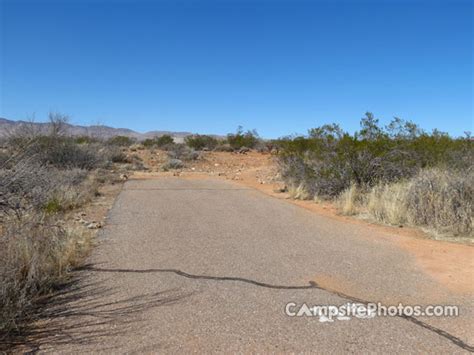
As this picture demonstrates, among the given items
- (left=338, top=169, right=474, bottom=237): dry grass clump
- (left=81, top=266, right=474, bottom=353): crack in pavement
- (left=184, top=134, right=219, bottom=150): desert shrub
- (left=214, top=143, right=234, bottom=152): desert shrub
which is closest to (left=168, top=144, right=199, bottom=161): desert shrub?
(left=214, top=143, right=234, bottom=152): desert shrub

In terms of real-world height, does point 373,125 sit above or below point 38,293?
above

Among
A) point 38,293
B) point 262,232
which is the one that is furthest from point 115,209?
point 38,293

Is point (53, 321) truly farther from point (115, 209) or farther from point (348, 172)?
point (348, 172)

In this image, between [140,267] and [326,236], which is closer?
[140,267]

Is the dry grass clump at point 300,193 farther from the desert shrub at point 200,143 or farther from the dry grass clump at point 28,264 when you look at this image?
the desert shrub at point 200,143

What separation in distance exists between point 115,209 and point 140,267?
213 inches

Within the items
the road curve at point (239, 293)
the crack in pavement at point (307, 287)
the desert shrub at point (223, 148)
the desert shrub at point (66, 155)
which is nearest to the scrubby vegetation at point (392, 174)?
the road curve at point (239, 293)

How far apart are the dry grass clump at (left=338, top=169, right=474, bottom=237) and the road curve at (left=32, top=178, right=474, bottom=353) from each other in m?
1.43

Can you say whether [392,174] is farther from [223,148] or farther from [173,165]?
[223,148]

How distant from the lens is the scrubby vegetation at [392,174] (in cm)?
899

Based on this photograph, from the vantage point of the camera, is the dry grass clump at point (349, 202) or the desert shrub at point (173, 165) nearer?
the dry grass clump at point (349, 202)

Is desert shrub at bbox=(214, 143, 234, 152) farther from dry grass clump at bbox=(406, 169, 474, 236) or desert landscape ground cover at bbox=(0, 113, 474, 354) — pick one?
dry grass clump at bbox=(406, 169, 474, 236)

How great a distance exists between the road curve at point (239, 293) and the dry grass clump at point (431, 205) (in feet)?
4.70

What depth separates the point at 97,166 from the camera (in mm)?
22562
